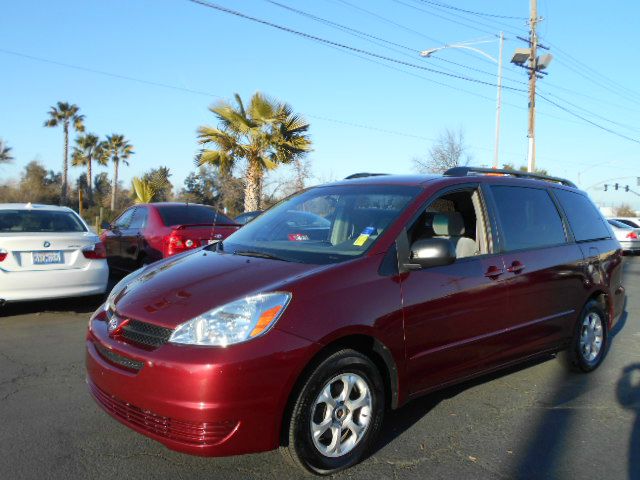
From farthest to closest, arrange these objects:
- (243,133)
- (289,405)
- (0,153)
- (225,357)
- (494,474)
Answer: (0,153) → (243,133) → (494,474) → (289,405) → (225,357)

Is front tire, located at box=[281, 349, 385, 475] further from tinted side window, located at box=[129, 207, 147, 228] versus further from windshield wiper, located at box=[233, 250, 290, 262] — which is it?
tinted side window, located at box=[129, 207, 147, 228]

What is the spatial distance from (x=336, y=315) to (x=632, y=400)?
2.98m

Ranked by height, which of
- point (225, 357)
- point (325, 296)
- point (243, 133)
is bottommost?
point (225, 357)

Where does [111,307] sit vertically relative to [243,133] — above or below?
below

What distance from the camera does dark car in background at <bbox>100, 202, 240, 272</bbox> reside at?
334 inches

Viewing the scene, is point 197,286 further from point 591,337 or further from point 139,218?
point 139,218

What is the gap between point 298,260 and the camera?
3.49 m

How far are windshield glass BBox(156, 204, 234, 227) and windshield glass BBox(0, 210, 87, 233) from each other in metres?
1.51

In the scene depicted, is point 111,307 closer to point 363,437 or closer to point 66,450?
point 66,450

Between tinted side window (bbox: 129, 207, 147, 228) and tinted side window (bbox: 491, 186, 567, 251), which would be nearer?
tinted side window (bbox: 491, 186, 567, 251)

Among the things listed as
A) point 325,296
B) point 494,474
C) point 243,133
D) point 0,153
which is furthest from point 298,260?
point 0,153

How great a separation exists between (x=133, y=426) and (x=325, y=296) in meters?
1.23

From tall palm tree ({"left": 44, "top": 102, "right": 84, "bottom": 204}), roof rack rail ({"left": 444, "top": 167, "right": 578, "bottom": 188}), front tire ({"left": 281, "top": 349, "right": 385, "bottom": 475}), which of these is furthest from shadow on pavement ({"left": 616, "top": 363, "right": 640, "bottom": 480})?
tall palm tree ({"left": 44, "top": 102, "right": 84, "bottom": 204})

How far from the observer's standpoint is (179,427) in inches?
111
